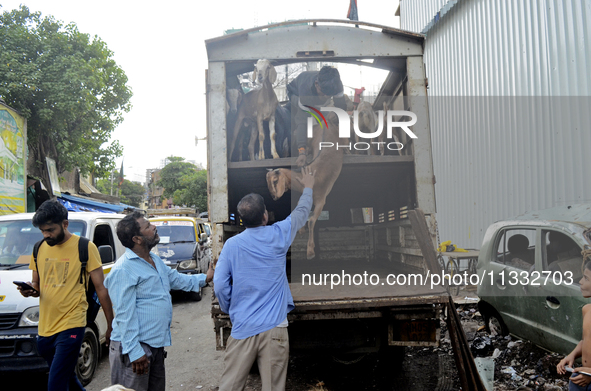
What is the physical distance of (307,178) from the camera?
4.21 metres

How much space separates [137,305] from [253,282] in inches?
30.0

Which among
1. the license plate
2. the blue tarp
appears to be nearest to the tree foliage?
the blue tarp

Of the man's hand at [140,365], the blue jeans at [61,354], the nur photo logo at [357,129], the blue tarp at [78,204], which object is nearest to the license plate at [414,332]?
the man's hand at [140,365]

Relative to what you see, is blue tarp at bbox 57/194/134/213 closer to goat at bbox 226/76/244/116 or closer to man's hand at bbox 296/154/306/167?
goat at bbox 226/76/244/116

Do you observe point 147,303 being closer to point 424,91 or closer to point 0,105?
point 424,91

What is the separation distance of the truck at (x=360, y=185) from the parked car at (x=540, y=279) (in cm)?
127

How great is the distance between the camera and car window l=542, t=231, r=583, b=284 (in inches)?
170

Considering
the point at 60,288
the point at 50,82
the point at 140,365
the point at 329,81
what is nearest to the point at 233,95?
the point at 329,81

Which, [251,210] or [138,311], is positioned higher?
[251,210]

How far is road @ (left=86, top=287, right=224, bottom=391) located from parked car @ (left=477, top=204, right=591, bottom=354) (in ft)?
11.4

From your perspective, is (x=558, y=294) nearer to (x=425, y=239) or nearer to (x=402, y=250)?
(x=402, y=250)

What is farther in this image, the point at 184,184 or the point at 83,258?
the point at 184,184

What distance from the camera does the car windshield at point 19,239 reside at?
4.76m

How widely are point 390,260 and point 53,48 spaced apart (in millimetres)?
13395
